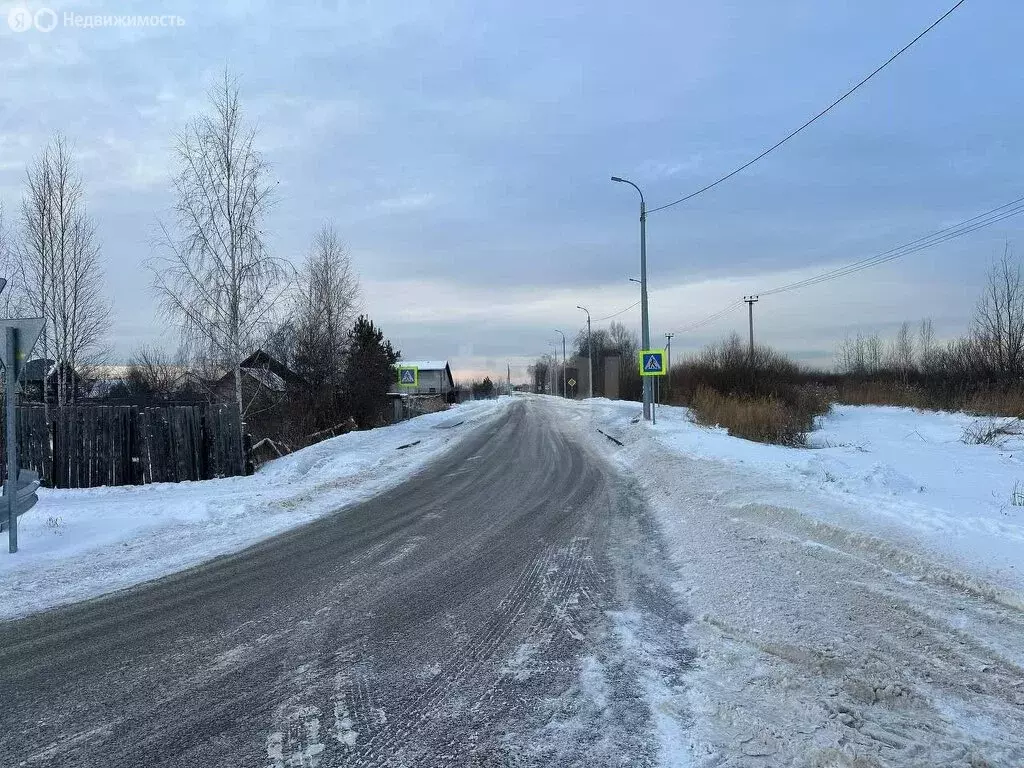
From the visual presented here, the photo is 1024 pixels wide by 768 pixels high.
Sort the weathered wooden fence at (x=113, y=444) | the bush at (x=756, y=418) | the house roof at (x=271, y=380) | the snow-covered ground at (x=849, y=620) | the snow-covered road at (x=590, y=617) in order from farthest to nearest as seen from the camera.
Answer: the house roof at (x=271, y=380), the bush at (x=756, y=418), the weathered wooden fence at (x=113, y=444), the snow-covered road at (x=590, y=617), the snow-covered ground at (x=849, y=620)

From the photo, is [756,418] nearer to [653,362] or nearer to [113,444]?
[653,362]

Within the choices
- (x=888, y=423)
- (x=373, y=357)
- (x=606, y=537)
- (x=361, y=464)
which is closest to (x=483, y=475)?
(x=361, y=464)

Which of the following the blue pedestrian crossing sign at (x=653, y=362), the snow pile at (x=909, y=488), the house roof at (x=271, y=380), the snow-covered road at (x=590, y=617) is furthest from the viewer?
the blue pedestrian crossing sign at (x=653, y=362)

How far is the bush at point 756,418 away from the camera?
20141 millimetres

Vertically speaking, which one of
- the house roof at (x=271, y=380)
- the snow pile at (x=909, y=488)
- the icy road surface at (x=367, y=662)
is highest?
the house roof at (x=271, y=380)

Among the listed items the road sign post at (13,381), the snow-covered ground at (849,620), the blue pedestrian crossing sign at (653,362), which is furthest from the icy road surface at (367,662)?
the blue pedestrian crossing sign at (653,362)

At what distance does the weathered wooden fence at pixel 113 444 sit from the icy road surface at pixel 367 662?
7512 mm

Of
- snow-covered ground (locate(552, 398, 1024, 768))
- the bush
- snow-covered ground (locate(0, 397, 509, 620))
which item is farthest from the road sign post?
the bush

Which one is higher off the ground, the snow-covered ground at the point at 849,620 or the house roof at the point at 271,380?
the house roof at the point at 271,380

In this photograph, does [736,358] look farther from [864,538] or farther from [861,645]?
[861,645]

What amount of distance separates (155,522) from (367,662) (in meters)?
6.40

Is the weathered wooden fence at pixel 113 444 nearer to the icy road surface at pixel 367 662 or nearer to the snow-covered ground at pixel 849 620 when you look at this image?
the icy road surface at pixel 367 662

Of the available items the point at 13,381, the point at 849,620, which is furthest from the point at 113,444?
the point at 849,620

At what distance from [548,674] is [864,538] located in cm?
470
